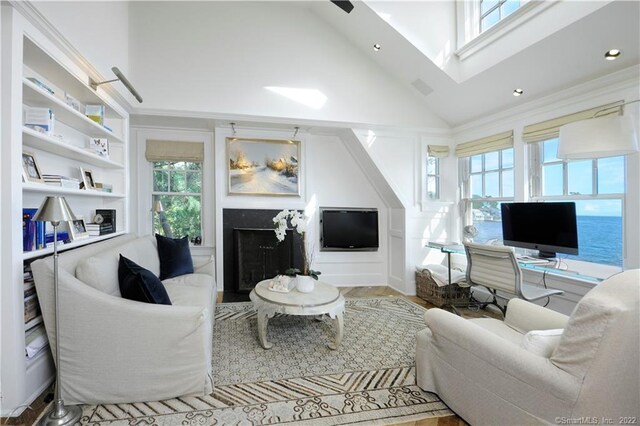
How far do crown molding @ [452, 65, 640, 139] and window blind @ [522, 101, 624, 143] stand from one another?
130 millimetres

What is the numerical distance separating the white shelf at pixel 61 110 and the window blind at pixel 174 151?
0.90m

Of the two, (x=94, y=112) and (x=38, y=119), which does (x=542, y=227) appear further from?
(x=94, y=112)

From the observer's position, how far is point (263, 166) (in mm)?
4531

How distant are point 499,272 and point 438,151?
7.45 ft

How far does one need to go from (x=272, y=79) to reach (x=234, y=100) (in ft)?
2.01

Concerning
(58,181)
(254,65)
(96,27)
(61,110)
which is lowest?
(58,181)

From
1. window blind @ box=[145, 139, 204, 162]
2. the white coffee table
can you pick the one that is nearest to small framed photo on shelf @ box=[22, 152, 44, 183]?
the white coffee table

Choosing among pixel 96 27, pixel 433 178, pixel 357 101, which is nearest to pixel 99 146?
pixel 96 27

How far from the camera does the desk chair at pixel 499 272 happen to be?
2801mm

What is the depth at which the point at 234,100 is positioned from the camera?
13.2 ft

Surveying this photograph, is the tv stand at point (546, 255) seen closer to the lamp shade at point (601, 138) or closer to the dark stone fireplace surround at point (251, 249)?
the lamp shade at point (601, 138)

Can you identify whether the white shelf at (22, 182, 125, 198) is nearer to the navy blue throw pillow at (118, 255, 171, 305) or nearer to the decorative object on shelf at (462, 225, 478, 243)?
the navy blue throw pillow at (118, 255, 171, 305)

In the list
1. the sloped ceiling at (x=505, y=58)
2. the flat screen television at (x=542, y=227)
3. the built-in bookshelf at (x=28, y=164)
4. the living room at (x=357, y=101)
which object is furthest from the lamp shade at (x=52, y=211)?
the flat screen television at (x=542, y=227)

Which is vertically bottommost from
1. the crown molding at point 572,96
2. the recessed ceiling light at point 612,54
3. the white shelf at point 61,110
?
the white shelf at point 61,110
